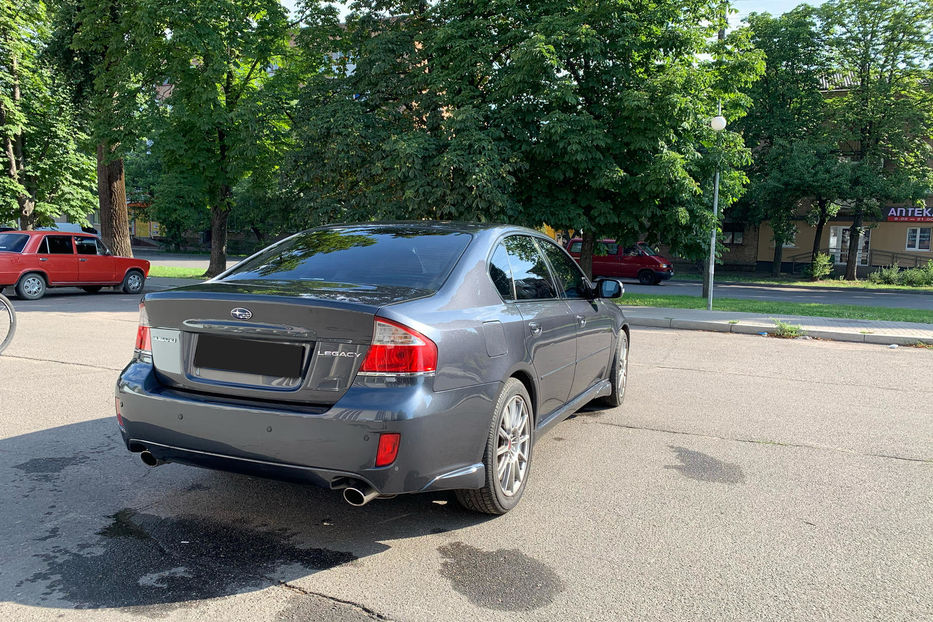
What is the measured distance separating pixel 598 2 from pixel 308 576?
1708 centimetres

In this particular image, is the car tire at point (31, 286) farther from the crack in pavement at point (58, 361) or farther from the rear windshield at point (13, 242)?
the crack in pavement at point (58, 361)

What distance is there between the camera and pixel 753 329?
1274 cm

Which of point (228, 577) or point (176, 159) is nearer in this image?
point (228, 577)

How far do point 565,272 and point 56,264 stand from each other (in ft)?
51.7

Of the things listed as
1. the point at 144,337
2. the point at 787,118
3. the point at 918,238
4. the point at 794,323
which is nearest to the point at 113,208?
the point at 794,323

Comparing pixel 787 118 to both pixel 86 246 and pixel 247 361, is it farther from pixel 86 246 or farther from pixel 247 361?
pixel 247 361

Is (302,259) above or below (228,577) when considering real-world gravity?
above

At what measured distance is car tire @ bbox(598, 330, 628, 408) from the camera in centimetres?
596

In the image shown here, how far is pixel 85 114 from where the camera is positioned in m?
23.4

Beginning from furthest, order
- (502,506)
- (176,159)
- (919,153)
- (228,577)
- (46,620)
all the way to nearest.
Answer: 1. (919,153)
2. (176,159)
3. (502,506)
4. (228,577)
5. (46,620)

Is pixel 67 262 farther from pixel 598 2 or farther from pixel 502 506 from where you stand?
pixel 502 506

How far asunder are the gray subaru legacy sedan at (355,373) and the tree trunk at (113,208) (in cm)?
2152

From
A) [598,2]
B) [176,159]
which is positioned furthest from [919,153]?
[176,159]

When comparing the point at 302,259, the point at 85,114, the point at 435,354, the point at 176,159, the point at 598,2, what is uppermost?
the point at 598,2
